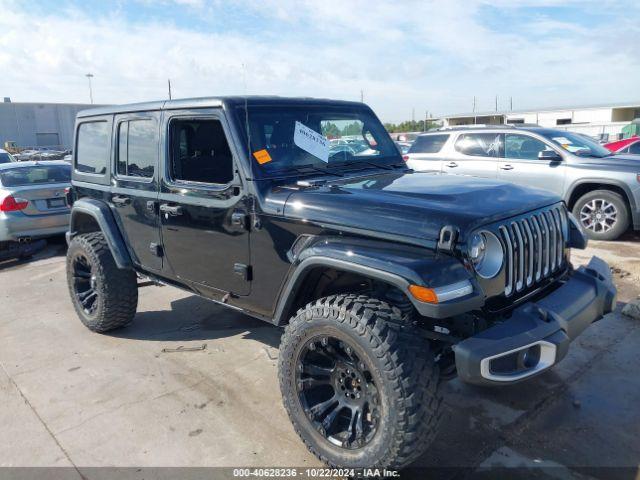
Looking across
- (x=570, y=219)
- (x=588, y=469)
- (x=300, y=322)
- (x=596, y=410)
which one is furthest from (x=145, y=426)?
(x=570, y=219)

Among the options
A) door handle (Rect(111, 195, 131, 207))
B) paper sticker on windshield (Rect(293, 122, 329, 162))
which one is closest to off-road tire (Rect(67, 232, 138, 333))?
door handle (Rect(111, 195, 131, 207))

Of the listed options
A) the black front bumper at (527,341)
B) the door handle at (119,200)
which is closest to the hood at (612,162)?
the black front bumper at (527,341)

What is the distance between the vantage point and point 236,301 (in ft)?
11.2

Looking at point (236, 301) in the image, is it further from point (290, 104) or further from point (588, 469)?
point (588, 469)

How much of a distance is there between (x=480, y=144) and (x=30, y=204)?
704 cm

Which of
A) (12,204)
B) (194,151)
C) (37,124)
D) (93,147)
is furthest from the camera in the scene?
(37,124)

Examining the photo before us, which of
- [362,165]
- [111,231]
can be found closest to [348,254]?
[362,165]

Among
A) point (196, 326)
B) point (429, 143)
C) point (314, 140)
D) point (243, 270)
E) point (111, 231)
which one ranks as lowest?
point (196, 326)

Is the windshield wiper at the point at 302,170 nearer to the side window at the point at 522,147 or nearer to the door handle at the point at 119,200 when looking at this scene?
the door handle at the point at 119,200

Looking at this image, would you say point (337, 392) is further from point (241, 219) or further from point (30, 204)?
point (30, 204)

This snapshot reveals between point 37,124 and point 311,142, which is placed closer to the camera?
point 311,142

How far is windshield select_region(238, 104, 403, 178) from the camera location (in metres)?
3.29

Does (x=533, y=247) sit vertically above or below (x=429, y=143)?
below

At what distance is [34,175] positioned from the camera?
802 cm
